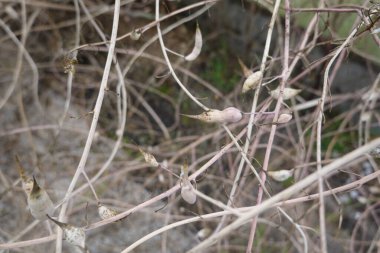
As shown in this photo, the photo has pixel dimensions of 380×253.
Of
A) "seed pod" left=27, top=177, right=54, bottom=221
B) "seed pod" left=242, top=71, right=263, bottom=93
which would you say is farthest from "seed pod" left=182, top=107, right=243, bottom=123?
"seed pod" left=27, top=177, right=54, bottom=221

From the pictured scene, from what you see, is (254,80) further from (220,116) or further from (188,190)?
(188,190)

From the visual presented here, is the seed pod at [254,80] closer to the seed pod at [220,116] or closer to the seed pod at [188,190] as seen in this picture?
the seed pod at [220,116]

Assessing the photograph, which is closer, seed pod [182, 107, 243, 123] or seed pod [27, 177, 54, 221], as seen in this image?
seed pod [27, 177, 54, 221]

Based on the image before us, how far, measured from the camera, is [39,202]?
1.75ft

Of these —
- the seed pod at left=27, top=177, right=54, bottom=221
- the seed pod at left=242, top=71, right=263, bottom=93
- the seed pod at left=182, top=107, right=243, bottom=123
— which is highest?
the seed pod at left=242, top=71, right=263, bottom=93

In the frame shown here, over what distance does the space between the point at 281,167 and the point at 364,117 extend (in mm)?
373

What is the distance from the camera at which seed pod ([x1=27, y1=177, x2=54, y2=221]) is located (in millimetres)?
524

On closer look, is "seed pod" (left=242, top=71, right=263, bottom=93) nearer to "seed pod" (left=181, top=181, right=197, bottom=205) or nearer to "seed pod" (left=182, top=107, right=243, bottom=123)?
"seed pod" (left=182, top=107, right=243, bottom=123)

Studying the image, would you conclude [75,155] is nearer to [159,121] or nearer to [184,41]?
[159,121]

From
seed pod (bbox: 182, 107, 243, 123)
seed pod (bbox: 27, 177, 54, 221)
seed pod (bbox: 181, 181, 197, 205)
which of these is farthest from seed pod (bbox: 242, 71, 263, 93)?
seed pod (bbox: 27, 177, 54, 221)

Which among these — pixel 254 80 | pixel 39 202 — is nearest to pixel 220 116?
pixel 254 80

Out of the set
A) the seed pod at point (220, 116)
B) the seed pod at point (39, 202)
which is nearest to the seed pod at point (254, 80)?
the seed pod at point (220, 116)

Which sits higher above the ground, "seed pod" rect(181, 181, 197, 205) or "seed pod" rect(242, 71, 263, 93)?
"seed pod" rect(242, 71, 263, 93)

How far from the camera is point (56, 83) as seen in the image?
135 cm
